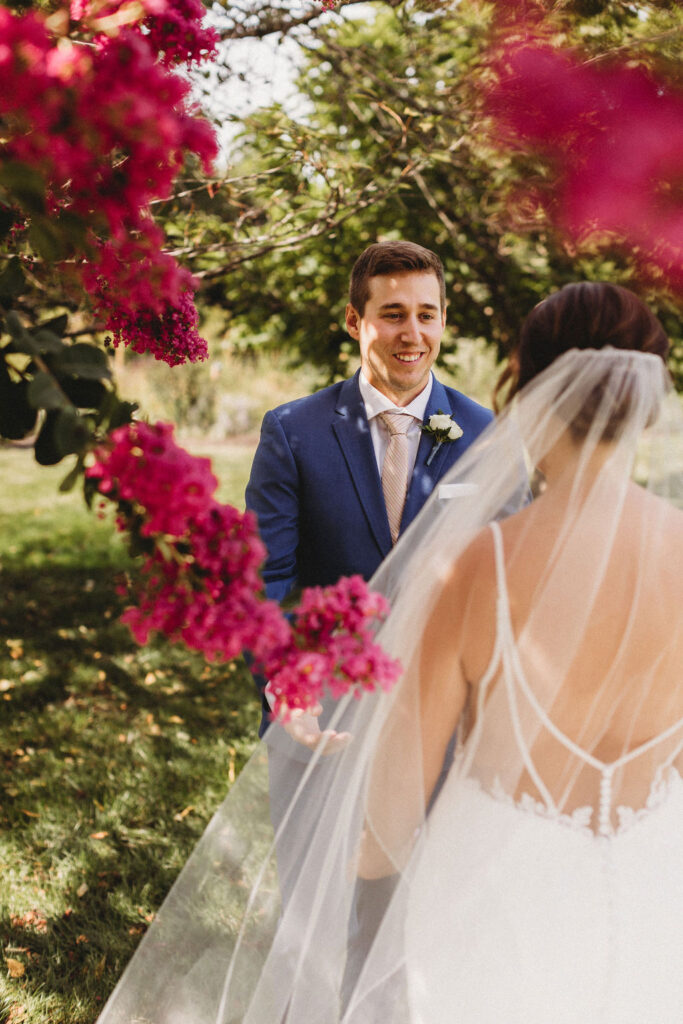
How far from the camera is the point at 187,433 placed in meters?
12.3

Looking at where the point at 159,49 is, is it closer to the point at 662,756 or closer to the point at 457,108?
the point at 662,756

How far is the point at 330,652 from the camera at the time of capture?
1143 mm

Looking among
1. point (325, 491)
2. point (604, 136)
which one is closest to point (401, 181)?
point (604, 136)

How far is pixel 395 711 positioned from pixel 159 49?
145 cm

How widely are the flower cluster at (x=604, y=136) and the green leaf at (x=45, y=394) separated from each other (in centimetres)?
221

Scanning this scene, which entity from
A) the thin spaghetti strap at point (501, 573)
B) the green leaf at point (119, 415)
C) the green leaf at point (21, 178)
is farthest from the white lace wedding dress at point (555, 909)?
the green leaf at point (21, 178)

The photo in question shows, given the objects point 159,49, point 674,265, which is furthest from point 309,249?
point 159,49

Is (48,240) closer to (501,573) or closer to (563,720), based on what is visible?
(501,573)

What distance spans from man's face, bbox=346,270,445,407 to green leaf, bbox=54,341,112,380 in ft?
4.05

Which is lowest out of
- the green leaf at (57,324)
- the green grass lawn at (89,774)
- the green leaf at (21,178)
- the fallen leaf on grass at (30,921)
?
the green grass lawn at (89,774)

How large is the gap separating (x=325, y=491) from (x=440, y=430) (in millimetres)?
420

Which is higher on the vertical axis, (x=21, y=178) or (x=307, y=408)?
(x=21, y=178)

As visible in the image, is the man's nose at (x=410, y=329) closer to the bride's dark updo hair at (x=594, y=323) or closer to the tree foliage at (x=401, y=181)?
the bride's dark updo hair at (x=594, y=323)

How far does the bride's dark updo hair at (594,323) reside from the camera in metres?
1.49
